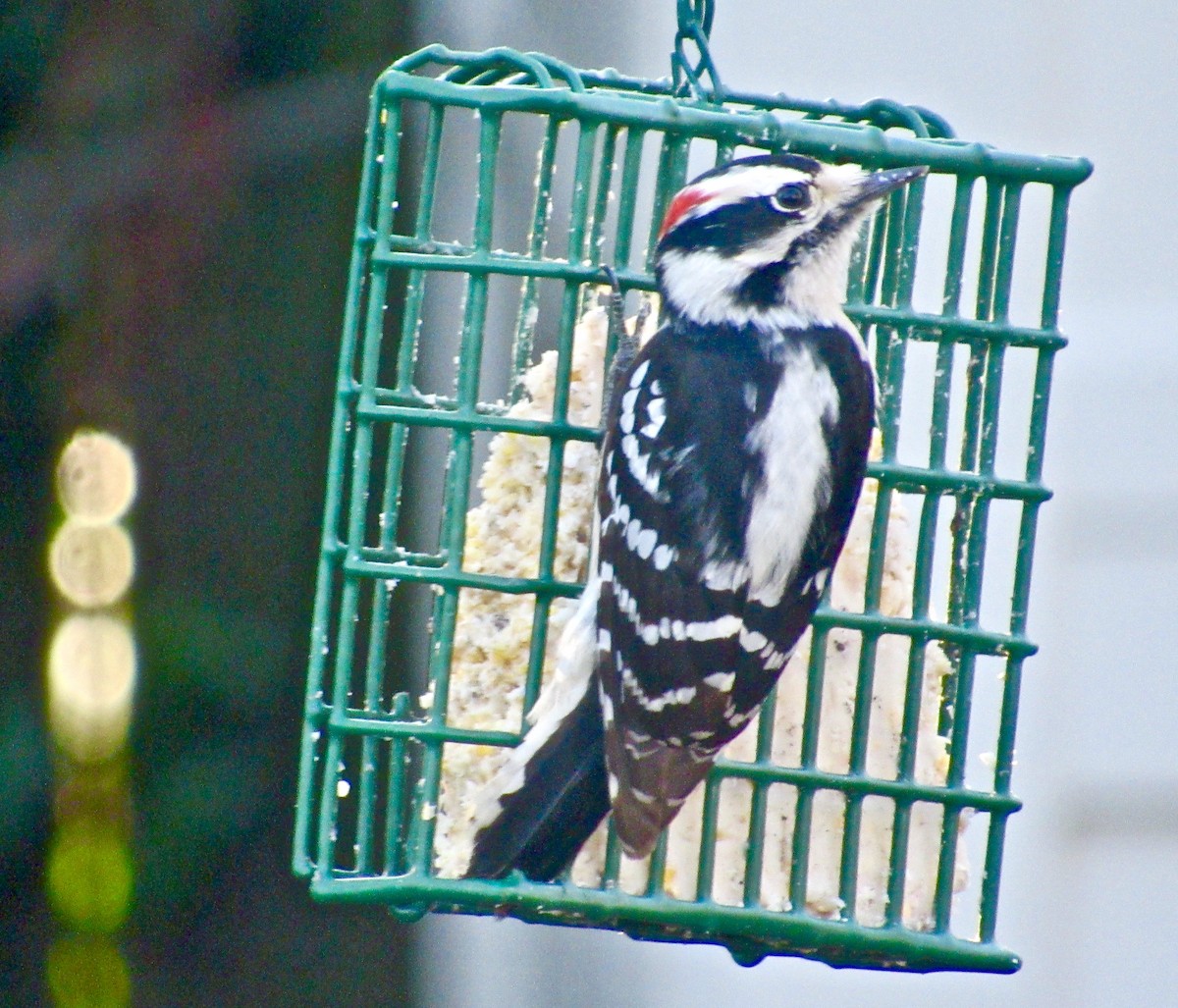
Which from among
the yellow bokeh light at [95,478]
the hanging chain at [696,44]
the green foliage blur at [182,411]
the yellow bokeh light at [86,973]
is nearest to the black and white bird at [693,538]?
the hanging chain at [696,44]

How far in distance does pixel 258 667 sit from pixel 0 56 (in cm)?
134

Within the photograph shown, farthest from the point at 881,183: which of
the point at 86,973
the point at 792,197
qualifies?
the point at 86,973

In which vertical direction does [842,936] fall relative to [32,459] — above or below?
below

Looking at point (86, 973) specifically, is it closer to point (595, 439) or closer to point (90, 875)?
point (90, 875)

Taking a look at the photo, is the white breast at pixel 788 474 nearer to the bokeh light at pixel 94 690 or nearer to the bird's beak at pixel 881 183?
the bird's beak at pixel 881 183

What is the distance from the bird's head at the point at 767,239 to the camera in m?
2.16

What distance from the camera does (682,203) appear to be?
7.09 ft

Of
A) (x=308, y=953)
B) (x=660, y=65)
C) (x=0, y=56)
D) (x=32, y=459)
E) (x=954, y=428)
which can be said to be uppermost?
(x=660, y=65)

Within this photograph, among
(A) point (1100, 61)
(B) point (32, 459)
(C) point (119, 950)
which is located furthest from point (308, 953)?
(A) point (1100, 61)

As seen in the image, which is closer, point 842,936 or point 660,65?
point 842,936

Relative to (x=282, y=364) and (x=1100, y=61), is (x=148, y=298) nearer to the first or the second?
(x=282, y=364)

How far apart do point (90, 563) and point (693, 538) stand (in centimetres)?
189

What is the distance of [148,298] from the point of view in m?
3.57

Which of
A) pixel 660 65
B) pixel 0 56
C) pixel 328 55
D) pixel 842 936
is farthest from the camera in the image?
pixel 660 65
